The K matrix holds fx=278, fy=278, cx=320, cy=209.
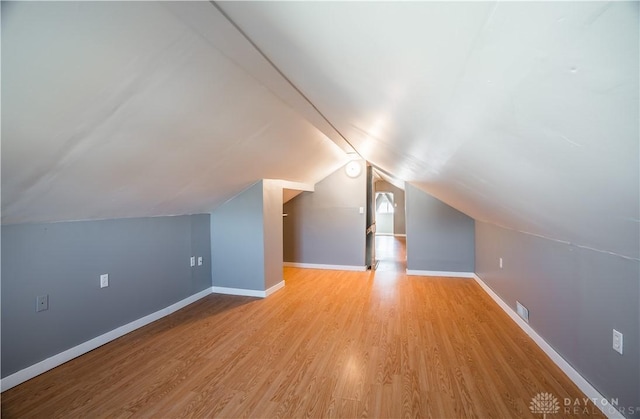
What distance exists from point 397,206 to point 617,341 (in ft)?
31.2

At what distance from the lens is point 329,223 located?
534 cm

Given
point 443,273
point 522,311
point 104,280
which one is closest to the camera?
point 104,280

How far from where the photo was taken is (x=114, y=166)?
189 centimetres

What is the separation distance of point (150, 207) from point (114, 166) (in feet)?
3.09

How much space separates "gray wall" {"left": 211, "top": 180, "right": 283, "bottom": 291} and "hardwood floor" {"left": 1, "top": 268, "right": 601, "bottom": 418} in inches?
22.7

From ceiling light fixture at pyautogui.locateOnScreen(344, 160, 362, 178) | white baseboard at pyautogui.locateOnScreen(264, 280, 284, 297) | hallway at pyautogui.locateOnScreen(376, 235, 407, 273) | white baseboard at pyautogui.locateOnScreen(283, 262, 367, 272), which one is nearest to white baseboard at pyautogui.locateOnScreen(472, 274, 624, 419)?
hallway at pyautogui.locateOnScreen(376, 235, 407, 273)

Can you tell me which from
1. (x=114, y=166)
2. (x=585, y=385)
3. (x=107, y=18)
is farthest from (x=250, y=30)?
(x=585, y=385)

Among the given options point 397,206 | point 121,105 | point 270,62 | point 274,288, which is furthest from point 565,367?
point 397,206

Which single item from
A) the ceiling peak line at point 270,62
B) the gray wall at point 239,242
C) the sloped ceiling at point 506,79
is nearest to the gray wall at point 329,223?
the gray wall at point 239,242

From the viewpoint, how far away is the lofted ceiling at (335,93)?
0.58 meters

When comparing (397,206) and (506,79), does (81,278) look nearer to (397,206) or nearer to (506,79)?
(506,79)

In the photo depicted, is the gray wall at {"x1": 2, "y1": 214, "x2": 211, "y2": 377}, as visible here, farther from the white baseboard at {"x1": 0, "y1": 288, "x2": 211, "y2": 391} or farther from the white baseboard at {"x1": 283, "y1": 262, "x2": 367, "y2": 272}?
the white baseboard at {"x1": 283, "y1": 262, "x2": 367, "y2": 272}

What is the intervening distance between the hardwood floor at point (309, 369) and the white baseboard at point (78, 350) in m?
0.06

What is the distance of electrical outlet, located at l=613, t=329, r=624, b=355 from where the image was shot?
4.79 feet
